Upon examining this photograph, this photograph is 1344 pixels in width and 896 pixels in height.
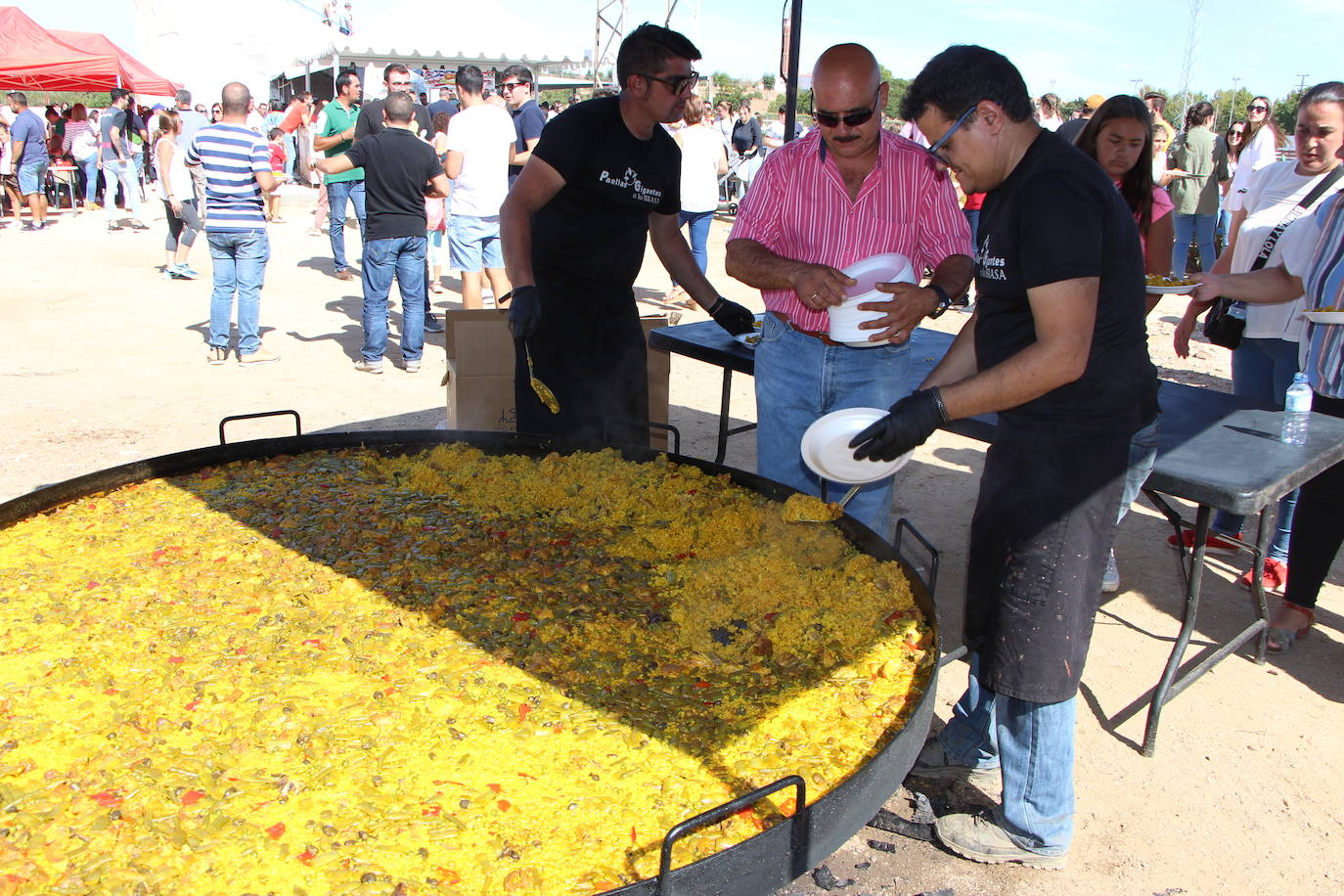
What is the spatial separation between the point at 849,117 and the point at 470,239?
17.6 ft

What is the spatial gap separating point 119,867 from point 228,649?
0.67 meters

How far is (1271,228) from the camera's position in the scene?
4305 millimetres

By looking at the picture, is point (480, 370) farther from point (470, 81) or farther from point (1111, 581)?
point (470, 81)

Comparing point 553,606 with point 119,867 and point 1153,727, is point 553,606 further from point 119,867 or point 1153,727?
point 1153,727

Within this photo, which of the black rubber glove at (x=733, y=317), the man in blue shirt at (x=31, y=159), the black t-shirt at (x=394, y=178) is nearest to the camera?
the black rubber glove at (x=733, y=317)

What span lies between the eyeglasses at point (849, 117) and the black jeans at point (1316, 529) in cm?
217

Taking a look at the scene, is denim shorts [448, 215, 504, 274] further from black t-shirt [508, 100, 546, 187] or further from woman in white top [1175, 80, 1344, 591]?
woman in white top [1175, 80, 1344, 591]

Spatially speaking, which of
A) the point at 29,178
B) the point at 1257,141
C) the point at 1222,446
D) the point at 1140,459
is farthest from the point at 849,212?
the point at 29,178

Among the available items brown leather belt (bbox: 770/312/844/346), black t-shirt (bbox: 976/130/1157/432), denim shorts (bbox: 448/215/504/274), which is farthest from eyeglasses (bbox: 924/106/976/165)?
denim shorts (bbox: 448/215/504/274)

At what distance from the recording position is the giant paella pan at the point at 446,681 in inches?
62.1

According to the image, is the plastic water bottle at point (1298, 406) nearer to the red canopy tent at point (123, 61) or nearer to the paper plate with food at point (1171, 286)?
the paper plate with food at point (1171, 286)

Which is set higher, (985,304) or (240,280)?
(985,304)

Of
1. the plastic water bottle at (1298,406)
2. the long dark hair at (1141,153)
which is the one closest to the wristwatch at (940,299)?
the plastic water bottle at (1298,406)

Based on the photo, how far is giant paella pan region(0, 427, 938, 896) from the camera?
1.58 metres
